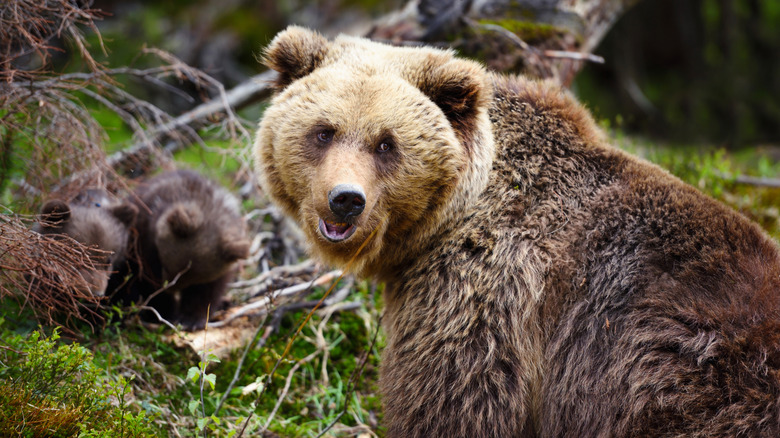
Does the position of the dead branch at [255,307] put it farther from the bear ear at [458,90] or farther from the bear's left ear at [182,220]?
the bear ear at [458,90]

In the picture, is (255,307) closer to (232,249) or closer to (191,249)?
(232,249)

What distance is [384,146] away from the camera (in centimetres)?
358

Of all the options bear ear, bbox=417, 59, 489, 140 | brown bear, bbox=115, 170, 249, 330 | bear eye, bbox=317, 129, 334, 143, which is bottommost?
brown bear, bbox=115, 170, 249, 330

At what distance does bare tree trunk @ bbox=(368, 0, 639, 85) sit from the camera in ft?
19.7

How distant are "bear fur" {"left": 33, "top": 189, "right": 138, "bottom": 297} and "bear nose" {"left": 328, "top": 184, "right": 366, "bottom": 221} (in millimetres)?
1648

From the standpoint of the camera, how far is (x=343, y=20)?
592 inches

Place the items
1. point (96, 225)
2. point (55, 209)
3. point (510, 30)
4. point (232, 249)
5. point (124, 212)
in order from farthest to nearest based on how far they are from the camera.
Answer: point (510, 30), point (232, 249), point (124, 212), point (96, 225), point (55, 209)

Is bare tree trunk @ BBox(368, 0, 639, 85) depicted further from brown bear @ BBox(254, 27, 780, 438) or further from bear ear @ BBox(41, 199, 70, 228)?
bear ear @ BBox(41, 199, 70, 228)

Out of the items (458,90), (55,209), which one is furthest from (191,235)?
(458,90)

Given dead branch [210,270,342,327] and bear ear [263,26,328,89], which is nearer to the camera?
bear ear [263,26,328,89]

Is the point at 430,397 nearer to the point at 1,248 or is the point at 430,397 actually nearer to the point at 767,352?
the point at 767,352

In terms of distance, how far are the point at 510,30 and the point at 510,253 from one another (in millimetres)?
3360

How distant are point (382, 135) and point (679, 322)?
185cm

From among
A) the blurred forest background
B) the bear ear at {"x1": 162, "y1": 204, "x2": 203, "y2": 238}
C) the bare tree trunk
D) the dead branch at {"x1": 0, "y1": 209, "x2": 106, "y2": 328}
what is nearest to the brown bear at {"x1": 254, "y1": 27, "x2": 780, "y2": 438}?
the blurred forest background
